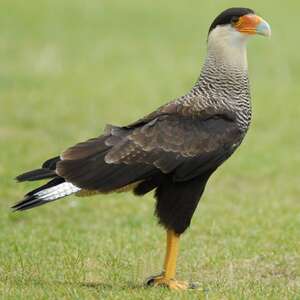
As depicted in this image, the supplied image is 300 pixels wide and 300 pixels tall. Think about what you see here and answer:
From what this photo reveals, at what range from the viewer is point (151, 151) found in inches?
238

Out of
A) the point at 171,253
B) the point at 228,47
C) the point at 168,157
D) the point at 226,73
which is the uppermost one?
the point at 228,47

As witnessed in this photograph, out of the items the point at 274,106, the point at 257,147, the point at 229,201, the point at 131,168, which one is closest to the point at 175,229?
the point at 131,168

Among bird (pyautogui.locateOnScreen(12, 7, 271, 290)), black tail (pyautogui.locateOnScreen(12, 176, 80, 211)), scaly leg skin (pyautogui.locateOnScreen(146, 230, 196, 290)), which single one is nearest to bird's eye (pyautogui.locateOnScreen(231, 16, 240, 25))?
bird (pyautogui.locateOnScreen(12, 7, 271, 290))

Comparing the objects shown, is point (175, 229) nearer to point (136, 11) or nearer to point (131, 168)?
point (131, 168)

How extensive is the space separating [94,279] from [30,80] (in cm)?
1077

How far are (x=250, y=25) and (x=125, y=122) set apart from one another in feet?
25.9

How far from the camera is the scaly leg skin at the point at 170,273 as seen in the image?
6195 mm

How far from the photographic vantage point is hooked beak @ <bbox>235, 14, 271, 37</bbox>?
650 centimetres

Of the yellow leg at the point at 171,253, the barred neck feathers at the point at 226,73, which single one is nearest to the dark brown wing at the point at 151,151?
the barred neck feathers at the point at 226,73

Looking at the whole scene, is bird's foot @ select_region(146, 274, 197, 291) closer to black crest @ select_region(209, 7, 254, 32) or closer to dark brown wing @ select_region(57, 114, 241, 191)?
dark brown wing @ select_region(57, 114, 241, 191)

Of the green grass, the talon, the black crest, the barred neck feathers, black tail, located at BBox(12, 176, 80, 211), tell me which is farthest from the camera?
the green grass

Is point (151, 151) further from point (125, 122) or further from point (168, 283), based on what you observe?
point (125, 122)

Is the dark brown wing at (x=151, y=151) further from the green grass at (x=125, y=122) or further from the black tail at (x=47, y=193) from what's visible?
the green grass at (x=125, y=122)

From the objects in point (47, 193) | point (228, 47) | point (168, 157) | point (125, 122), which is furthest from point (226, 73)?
point (125, 122)
